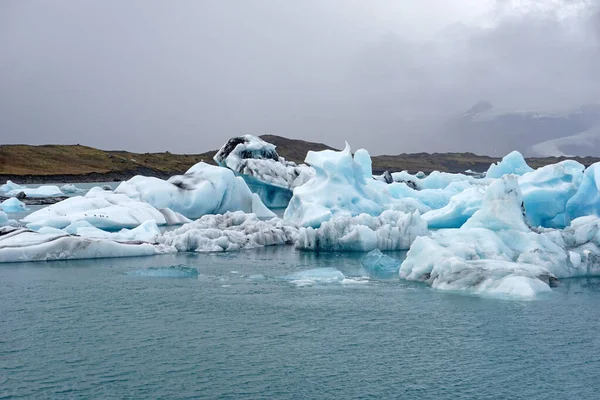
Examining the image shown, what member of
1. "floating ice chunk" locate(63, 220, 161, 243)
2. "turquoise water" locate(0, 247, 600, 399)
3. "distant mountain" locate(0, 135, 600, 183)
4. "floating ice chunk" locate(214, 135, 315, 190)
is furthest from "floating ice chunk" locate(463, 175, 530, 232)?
"distant mountain" locate(0, 135, 600, 183)

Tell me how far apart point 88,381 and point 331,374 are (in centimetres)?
312

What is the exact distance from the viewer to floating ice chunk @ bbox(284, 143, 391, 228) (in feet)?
76.7

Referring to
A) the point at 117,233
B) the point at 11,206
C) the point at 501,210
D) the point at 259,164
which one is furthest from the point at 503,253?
the point at 11,206

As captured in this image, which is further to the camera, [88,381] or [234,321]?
[234,321]

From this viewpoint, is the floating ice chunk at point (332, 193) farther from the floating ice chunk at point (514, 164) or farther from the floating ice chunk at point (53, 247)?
the floating ice chunk at point (514, 164)

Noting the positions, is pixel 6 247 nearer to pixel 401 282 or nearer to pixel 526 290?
pixel 401 282

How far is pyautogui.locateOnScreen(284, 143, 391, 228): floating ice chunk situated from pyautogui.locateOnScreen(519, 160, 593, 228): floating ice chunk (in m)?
5.50

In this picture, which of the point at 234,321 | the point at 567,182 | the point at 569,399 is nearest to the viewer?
the point at 569,399

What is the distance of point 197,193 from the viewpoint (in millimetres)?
29641

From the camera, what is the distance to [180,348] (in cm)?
950

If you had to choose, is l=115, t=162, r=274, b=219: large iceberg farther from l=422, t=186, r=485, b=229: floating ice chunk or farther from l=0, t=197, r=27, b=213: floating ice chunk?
l=422, t=186, r=485, b=229: floating ice chunk

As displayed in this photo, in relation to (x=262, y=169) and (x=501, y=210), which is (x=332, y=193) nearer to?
(x=501, y=210)

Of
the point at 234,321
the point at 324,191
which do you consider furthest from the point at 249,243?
the point at 234,321

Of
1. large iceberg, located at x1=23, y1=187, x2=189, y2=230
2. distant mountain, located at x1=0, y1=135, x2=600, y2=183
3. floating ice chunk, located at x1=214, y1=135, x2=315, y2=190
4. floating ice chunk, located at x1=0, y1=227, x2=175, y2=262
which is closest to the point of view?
floating ice chunk, located at x1=0, y1=227, x2=175, y2=262
